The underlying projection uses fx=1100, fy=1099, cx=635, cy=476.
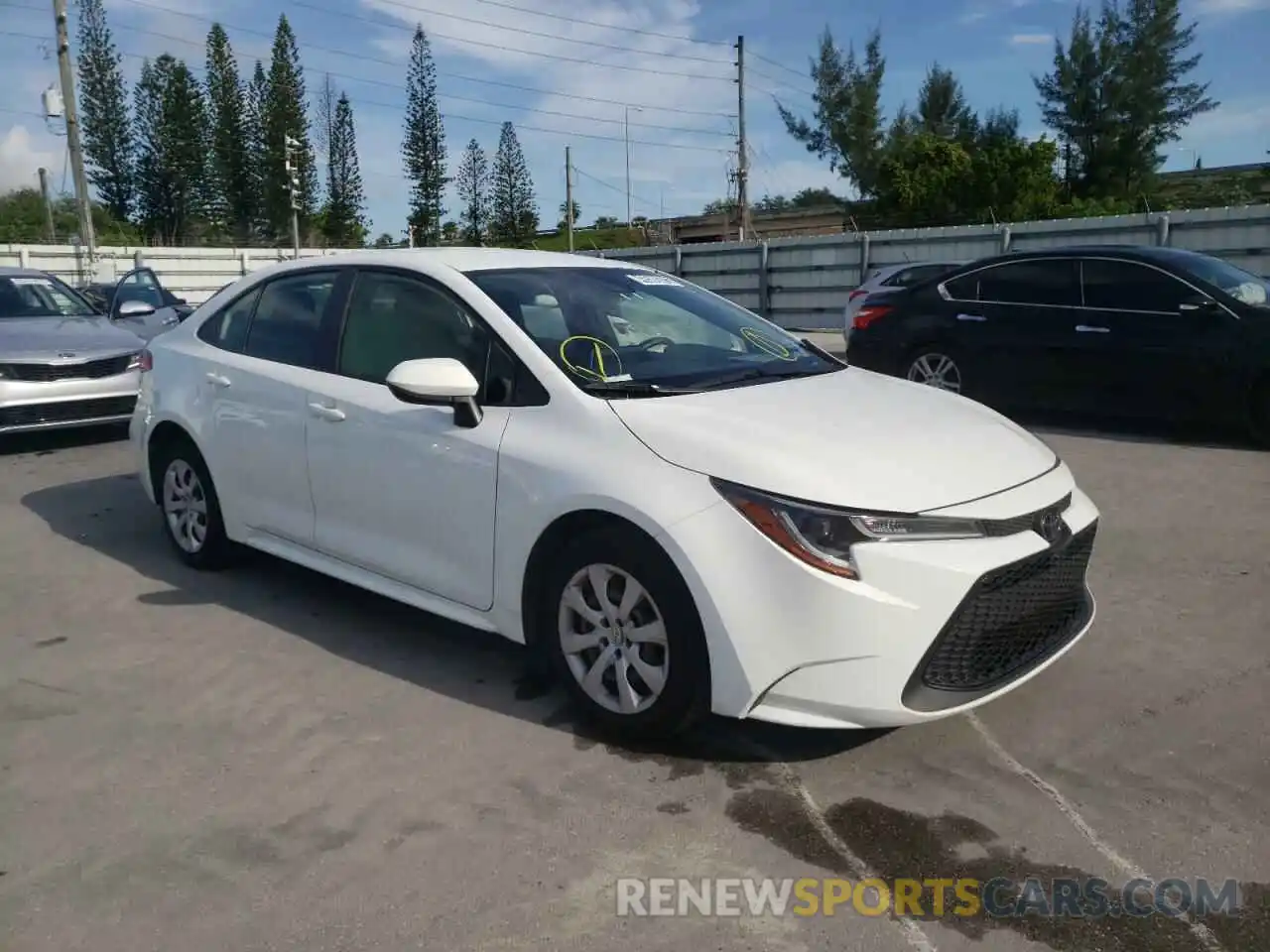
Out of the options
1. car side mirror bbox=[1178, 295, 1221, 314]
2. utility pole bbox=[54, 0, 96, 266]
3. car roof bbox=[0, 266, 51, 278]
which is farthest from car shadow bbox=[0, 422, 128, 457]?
utility pole bbox=[54, 0, 96, 266]

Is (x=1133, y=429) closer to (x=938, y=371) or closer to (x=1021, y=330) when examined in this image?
(x=1021, y=330)

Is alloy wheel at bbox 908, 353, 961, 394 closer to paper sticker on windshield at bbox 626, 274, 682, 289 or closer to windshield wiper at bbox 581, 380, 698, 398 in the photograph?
paper sticker on windshield at bbox 626, 274, 682, 289

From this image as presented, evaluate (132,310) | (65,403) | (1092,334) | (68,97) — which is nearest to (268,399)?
(65,403)

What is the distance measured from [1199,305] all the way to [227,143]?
191ft

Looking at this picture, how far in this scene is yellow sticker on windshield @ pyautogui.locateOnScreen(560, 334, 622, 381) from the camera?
12.7 feet

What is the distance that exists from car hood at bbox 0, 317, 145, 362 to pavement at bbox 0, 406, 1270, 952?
4540mm

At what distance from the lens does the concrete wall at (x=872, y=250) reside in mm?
16328

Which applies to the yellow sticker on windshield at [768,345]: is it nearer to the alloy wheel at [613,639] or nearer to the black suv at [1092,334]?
the alloy wheel at [613,639]

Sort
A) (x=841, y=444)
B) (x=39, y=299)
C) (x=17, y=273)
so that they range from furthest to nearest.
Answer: (x=17, y=273) < (x=39, y=299) < (x=841, y=444)

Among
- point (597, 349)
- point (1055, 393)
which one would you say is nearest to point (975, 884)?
point (597, 349)

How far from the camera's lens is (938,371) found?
969 cm

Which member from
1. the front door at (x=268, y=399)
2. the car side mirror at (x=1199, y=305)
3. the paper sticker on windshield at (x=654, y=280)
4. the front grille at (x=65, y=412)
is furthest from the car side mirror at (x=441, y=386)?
the car side mirror at (x=1199, y=305)

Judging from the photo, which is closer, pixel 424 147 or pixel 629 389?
pixel 629 389

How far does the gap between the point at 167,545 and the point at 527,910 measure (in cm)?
427
